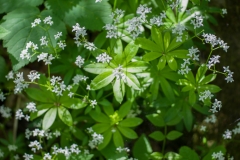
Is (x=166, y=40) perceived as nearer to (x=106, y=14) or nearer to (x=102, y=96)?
(x=106, y=14)

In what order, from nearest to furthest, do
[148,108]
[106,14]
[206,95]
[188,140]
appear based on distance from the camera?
[206,95], [106,14], [148,108], [188,140]

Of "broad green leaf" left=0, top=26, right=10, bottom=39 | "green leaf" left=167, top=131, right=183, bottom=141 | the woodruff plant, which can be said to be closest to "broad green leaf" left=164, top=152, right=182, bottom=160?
the woodruff plant

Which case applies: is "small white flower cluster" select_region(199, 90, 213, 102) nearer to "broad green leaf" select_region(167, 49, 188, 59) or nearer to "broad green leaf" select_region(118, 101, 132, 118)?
"broad green leaf" select_region(167, 49, 188, 59)

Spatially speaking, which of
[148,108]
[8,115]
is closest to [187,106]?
[148,108]

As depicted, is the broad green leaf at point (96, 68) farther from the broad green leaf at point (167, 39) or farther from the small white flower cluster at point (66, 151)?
the small white flower cluster at point (66, 151)

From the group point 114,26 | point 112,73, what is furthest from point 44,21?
point 112,73

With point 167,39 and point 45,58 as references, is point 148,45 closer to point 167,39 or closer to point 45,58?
point 167,39
